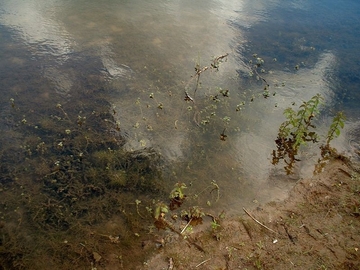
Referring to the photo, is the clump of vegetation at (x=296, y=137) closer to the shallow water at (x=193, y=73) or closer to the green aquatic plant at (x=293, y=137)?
the green aquatic plant at (x=293, y=137)

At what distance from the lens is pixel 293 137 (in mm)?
5309

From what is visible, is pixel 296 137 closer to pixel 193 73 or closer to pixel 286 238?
pixel 286 238

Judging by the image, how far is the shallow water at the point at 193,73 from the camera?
489cm

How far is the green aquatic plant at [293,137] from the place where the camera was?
496cm

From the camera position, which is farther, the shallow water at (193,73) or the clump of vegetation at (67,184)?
the shallow water at (193,73)

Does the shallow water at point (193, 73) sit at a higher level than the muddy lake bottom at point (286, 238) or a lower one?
higher

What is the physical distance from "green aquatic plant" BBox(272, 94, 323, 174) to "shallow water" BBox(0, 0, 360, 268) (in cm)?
15

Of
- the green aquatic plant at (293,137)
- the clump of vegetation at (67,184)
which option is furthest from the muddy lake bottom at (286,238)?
the clump of vegetation at (67,184)

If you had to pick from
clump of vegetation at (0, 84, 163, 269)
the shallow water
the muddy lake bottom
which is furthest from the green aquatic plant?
clump of vegetation at (0, 84, 163, 269)

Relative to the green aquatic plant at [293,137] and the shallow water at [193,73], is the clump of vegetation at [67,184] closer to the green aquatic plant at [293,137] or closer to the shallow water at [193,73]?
the shallow water at [193,73]

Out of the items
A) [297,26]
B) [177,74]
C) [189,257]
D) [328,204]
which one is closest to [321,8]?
[297,26]

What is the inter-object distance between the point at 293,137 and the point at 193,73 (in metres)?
2.75

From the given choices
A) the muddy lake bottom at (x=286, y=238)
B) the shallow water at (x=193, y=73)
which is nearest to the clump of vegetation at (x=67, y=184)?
the shallow water at (x=193, y=73)

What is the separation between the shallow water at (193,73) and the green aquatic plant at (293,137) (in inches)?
6.1
